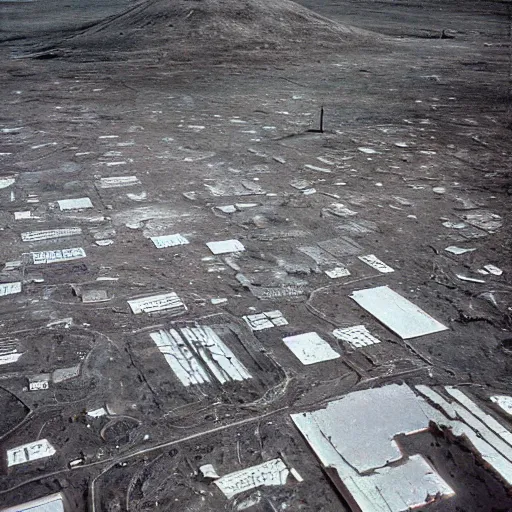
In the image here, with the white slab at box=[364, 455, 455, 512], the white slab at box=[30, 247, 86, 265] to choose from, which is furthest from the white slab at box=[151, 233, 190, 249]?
the white slab at box=[364, 455, 455, 512]

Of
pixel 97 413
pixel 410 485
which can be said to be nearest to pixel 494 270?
pixel 410 485

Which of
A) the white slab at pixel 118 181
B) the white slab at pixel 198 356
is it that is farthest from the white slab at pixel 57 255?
the white slab at pixel 118 181

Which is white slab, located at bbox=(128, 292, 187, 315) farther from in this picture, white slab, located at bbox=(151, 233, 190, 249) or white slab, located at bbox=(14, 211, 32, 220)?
white slab, located at bbox=(14, 211, 32, 220)

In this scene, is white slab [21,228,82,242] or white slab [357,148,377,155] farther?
white slab [357,148,377,155]

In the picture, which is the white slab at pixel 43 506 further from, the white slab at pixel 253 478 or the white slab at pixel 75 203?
the white slab at pixel 75 203

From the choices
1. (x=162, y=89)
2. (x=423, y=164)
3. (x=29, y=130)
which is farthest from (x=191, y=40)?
(x=423, y=164)

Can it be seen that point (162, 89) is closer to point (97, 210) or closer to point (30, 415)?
point (97, 210)
